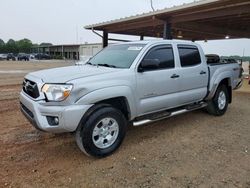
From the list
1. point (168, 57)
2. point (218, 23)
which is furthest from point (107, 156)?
point (218, 23)

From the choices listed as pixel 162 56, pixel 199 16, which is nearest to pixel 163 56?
pixel 162 56

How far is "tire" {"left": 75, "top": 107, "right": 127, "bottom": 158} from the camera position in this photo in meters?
3.61

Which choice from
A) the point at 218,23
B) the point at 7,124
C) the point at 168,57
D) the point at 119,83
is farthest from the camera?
the point at 218,23

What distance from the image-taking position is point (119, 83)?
3924mm

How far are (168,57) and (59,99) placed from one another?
251 cm

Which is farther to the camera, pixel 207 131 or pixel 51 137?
pixel 207 131

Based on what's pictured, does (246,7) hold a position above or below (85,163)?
above

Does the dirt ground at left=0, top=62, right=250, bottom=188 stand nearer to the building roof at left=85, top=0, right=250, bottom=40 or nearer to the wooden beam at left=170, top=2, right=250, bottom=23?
the building roof at left=85, top=0, right=250, bottom=40

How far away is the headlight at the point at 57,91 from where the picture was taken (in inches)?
135

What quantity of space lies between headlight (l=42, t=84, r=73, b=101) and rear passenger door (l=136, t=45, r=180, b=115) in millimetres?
1290

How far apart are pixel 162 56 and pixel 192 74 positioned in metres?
0.95

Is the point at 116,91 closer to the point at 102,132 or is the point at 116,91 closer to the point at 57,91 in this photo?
the point at 102,132

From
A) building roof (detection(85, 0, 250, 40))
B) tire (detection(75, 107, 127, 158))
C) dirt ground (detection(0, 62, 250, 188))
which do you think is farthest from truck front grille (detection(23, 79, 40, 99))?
building roof (detection(85, 0, 250, 40))

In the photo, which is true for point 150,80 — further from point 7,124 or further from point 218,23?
point 218,23
